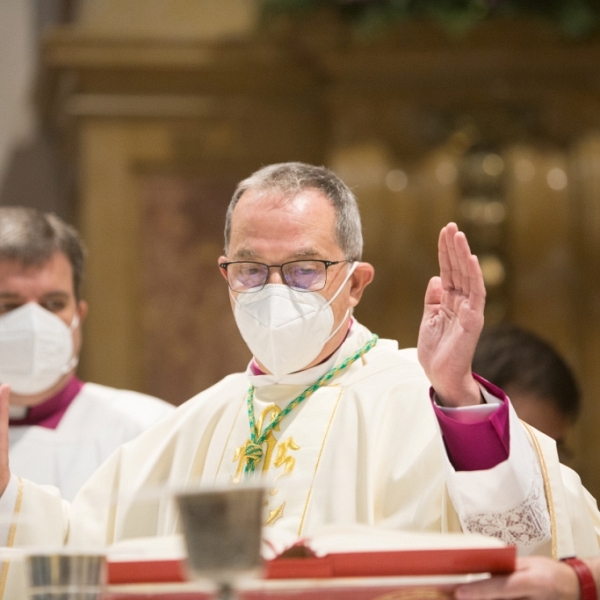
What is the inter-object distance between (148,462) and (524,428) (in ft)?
4.19

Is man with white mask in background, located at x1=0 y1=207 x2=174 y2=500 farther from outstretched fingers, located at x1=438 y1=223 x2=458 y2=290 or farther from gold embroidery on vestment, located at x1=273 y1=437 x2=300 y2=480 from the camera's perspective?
outstretched fingers, located at x1=438 y1=223 x2=458 y2=290

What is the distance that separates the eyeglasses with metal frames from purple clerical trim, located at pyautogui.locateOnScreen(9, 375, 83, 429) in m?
1.66

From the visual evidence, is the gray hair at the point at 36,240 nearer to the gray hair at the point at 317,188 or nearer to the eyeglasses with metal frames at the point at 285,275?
the gray hair at the point at 317,188

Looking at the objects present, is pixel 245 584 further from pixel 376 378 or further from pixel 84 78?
pixel 84 78

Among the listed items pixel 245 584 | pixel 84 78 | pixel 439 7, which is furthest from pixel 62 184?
pixel 245 584

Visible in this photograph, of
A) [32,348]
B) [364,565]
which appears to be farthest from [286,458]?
[32,348]

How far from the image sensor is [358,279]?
373cm

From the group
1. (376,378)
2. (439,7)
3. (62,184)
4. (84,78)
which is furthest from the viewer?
(62,184)

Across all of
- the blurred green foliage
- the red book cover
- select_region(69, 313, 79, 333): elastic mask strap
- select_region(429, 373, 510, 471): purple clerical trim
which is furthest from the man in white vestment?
the blurred green foliage

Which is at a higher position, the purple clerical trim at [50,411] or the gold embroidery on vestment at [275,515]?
the purple clerical trim at [50,411]

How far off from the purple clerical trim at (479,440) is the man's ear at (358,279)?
87 cm

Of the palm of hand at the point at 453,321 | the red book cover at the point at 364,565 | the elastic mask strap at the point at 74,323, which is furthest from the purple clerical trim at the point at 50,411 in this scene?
the red book cover at the point at 364,565

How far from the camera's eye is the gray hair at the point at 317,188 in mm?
3652

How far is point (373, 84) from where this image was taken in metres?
7.41
